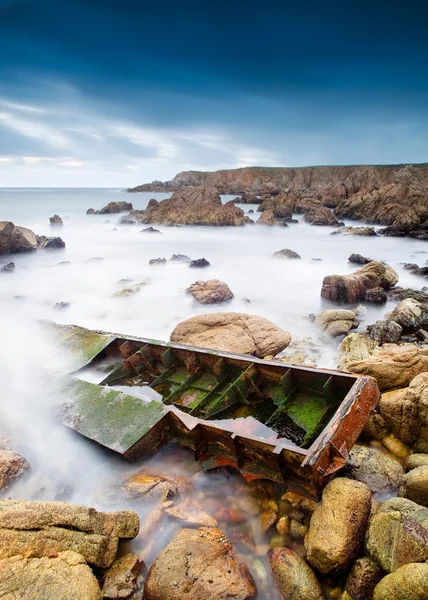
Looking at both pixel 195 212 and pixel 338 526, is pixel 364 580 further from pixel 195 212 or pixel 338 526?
pixel 195 212

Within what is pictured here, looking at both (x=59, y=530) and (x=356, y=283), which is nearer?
(x=59, y=530)

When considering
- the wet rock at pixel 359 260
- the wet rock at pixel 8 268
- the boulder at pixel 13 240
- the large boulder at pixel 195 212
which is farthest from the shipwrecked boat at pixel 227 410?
the large boulder at pixel 195 212

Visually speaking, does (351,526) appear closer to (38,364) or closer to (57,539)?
(57,539)

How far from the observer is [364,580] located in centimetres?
336

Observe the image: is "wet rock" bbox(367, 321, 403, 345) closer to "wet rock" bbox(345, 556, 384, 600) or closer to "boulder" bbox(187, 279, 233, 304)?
"boulder" bbox(187, 279, 233, 304)

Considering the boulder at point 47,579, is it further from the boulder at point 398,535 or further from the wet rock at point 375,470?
the wet rock at point 375,470

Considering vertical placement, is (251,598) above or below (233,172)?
below

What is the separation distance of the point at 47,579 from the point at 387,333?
8.87 meters

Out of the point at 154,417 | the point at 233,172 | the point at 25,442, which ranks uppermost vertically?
the point at 233,172

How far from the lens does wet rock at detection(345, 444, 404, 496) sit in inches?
177

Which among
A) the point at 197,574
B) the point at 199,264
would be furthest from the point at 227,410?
the point at 199,264

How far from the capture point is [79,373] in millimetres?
7637

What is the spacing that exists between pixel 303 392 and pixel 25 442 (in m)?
4.41

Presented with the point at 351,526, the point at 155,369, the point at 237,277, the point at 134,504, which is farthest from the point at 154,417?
the point at 237,277
